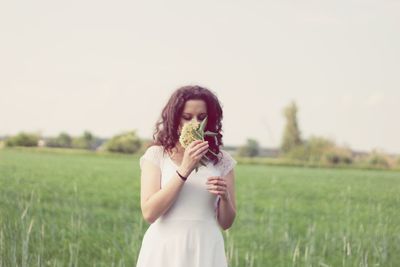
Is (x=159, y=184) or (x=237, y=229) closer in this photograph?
(x=159, y=184)

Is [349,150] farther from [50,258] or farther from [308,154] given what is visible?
[50,258]

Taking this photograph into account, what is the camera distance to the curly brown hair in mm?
2467

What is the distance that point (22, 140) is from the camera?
44.4 meters

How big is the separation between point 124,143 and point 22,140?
8.21m

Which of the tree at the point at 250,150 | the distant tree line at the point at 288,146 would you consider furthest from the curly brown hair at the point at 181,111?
the tree at the point at 250,150

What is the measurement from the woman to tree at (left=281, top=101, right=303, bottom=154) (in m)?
36.6

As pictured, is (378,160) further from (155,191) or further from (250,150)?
(155,191)

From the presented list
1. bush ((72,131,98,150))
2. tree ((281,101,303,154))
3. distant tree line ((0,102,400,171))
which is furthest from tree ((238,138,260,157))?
bush ((72,131,98,150))

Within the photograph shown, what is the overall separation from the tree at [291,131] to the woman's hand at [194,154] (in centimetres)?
3684

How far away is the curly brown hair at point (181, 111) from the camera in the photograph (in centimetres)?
247

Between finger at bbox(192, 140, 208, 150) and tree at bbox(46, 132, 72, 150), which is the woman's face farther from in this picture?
tree at bbox(46, 132, 72, 150)

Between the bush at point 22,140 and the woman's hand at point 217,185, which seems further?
the bush at point 22,140

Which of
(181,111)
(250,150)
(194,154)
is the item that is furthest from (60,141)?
(194,154)

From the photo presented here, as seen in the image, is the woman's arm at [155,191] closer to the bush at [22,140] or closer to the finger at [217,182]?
the finger at [217,182]
